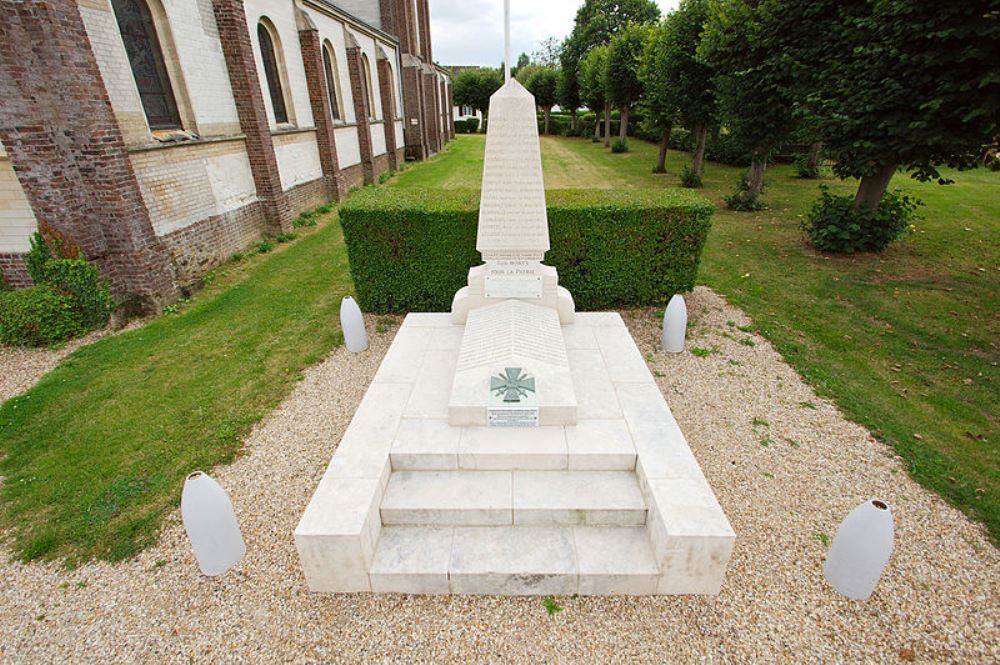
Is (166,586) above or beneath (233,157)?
beneath

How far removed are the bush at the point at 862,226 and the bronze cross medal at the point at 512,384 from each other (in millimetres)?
10713

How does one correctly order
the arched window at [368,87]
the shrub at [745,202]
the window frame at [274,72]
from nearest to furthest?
the window frame at [274,72], the shrub at [745,202], the arched window at [368,87]

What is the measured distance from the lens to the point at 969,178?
21109 millimetres

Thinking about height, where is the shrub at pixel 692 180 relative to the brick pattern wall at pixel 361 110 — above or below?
below

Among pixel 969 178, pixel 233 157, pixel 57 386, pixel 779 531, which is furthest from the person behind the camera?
pixel 969 178

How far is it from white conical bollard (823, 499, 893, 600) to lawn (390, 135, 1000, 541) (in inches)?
74.0

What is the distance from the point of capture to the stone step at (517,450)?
4703mm

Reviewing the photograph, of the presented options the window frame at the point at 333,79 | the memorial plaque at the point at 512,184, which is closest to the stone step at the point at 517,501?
the memorial plaque at the point at 512,184

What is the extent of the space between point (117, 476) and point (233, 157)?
9.73 metres

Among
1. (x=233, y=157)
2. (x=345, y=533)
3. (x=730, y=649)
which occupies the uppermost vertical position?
(x=233, y=157)

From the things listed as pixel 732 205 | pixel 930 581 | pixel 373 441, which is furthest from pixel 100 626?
pixel 732 205

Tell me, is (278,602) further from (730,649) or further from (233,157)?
(233,157)

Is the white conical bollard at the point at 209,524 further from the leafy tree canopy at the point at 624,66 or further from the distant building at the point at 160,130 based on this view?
the leafy tree canopy at the point at 624,66

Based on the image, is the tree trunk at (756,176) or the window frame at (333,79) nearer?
the tree trunk at (756,176)
